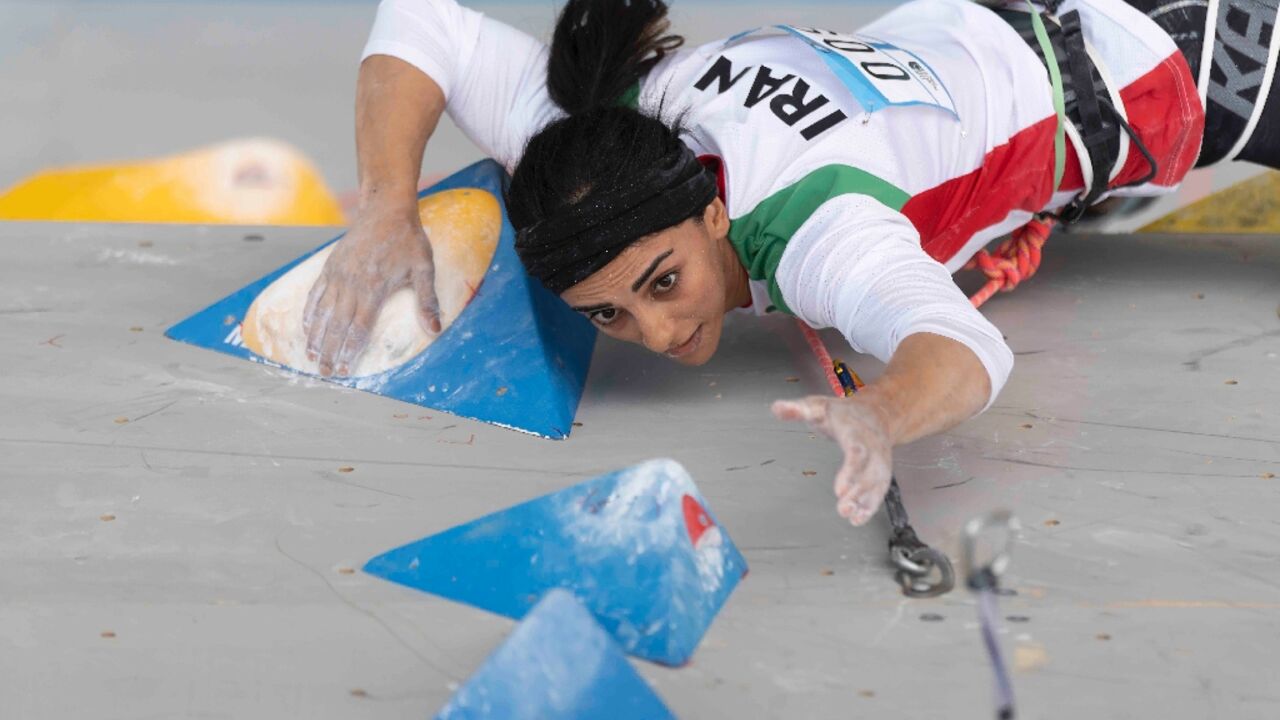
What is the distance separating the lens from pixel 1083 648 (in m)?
1.25

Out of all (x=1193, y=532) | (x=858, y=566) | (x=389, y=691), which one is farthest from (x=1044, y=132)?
(x=389, y=691)

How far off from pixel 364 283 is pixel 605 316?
1.20 ft

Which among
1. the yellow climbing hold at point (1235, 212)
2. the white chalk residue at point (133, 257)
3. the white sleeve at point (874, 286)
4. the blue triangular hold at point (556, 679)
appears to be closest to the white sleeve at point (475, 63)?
the white sleeve at point (874, 286)

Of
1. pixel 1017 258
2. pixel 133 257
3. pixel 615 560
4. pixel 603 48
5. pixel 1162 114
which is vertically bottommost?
pixel 133 257

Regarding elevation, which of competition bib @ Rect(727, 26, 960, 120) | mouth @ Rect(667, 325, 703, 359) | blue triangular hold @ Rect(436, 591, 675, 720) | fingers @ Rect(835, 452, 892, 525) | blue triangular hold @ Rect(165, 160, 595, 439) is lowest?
blue triangular hold @ Rect(165, 160, 595, 439)

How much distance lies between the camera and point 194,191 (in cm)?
328

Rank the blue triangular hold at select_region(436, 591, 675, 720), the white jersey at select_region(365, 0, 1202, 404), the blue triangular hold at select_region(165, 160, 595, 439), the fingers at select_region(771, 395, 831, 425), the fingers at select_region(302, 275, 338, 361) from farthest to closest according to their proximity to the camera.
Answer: the fingers at select_region(302, 275, 338, 361) → the blue triangular hold at select_region(165, 160, 595, 439) → the white jersey at select_region(365, 0, 1202, 404) → the fingers at select_region(771, 395, 831, 425) → the blue triangular hold at select_region(436, 591, 675, 720)

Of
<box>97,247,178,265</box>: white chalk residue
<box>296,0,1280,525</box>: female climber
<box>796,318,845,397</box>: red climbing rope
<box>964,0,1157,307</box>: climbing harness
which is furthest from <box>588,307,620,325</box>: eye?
<box>97,247,178,265</box>: white chalk residue

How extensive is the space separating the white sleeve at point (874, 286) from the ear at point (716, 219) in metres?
0.09

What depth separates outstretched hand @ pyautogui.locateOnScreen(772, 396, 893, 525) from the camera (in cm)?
122

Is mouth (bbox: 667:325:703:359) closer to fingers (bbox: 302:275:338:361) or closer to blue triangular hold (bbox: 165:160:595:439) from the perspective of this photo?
blue triangular hold (bbox: 165:160:595:439)

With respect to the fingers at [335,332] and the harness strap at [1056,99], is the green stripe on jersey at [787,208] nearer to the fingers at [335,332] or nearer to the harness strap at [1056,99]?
the harness strap at [1056,99]

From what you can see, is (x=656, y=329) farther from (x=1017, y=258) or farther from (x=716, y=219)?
(x=1017, y=258)

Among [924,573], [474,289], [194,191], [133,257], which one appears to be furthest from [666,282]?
[194,191]
